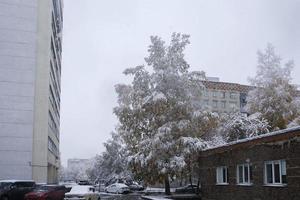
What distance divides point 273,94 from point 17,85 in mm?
28072

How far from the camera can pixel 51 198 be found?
Answer: 2933cm

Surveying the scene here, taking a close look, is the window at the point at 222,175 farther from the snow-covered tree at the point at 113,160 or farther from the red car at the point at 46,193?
Result: the snow-covered tree at the point at 113,160

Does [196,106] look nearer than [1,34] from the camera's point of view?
Yes

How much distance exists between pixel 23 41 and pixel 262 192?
125 feet

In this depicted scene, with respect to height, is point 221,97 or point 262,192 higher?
point 221,97

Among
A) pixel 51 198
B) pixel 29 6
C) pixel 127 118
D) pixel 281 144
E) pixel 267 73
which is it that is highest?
pixel 29 6

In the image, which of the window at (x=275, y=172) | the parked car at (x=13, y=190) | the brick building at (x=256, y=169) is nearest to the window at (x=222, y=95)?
the parked car at (x=13, y=190)

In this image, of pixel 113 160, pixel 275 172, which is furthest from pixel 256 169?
pixel 113 160

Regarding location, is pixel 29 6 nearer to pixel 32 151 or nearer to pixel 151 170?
pixel 32 151

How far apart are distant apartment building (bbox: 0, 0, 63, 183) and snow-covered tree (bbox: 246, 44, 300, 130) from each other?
23543mm

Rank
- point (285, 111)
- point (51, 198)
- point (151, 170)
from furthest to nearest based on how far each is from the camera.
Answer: point (285, 111), point (151, 170), point (51, 198)

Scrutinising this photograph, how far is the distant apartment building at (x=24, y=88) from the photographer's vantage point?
50891 mm

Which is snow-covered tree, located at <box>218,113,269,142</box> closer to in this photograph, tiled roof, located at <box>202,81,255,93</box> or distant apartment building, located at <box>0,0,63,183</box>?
distant apartment building, located at <box>0,0,63,183</box>

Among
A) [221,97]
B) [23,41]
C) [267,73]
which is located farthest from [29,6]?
[221,97]
